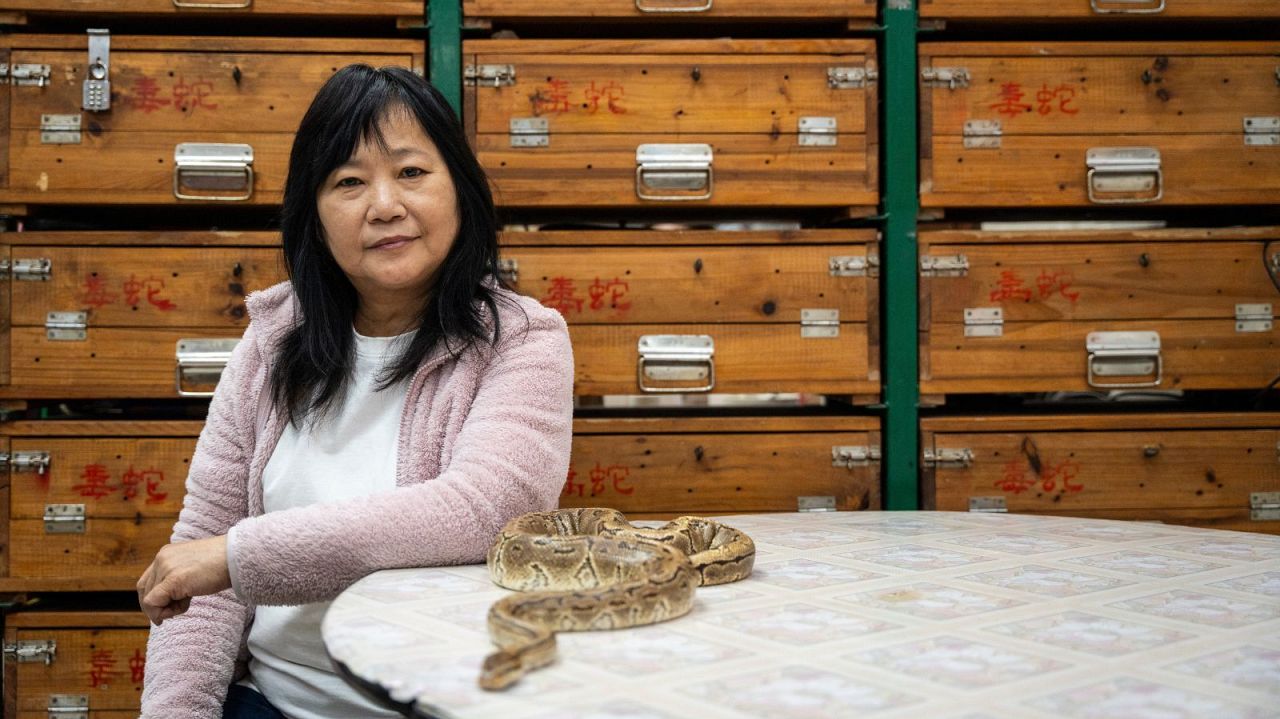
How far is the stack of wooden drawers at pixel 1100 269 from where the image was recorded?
2252 millimetres

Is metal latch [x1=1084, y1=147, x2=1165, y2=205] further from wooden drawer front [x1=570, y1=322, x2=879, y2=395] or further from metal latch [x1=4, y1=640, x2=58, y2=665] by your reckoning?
metal latch [x1=4, y1=640, x2=58, y2=665]

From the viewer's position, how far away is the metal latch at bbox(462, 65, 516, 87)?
220 cm

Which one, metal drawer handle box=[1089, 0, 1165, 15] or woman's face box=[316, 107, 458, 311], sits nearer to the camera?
woman's face box=[316, 107, 458, 311]

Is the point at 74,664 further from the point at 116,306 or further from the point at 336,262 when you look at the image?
the point at 336,262

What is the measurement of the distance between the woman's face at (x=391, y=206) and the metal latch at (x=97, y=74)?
2.85 ft

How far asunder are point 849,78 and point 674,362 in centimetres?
72

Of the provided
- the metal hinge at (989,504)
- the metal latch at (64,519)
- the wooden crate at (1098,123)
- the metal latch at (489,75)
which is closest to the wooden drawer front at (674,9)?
the metal latch at (489,75)

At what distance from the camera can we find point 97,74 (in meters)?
2.15

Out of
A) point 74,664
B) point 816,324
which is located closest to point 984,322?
point 816,324

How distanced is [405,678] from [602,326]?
1.43 meters

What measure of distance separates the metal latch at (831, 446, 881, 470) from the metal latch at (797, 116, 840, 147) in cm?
66

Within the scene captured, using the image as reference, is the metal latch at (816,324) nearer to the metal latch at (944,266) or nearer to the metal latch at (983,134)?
the metal latch at (944,266)

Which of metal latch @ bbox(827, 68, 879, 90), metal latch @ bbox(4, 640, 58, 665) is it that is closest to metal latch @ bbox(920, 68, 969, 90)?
metal latch @ bbox(827, 68, 879, 90)

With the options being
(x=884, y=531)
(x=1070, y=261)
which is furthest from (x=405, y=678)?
(x=1070, y=261)
